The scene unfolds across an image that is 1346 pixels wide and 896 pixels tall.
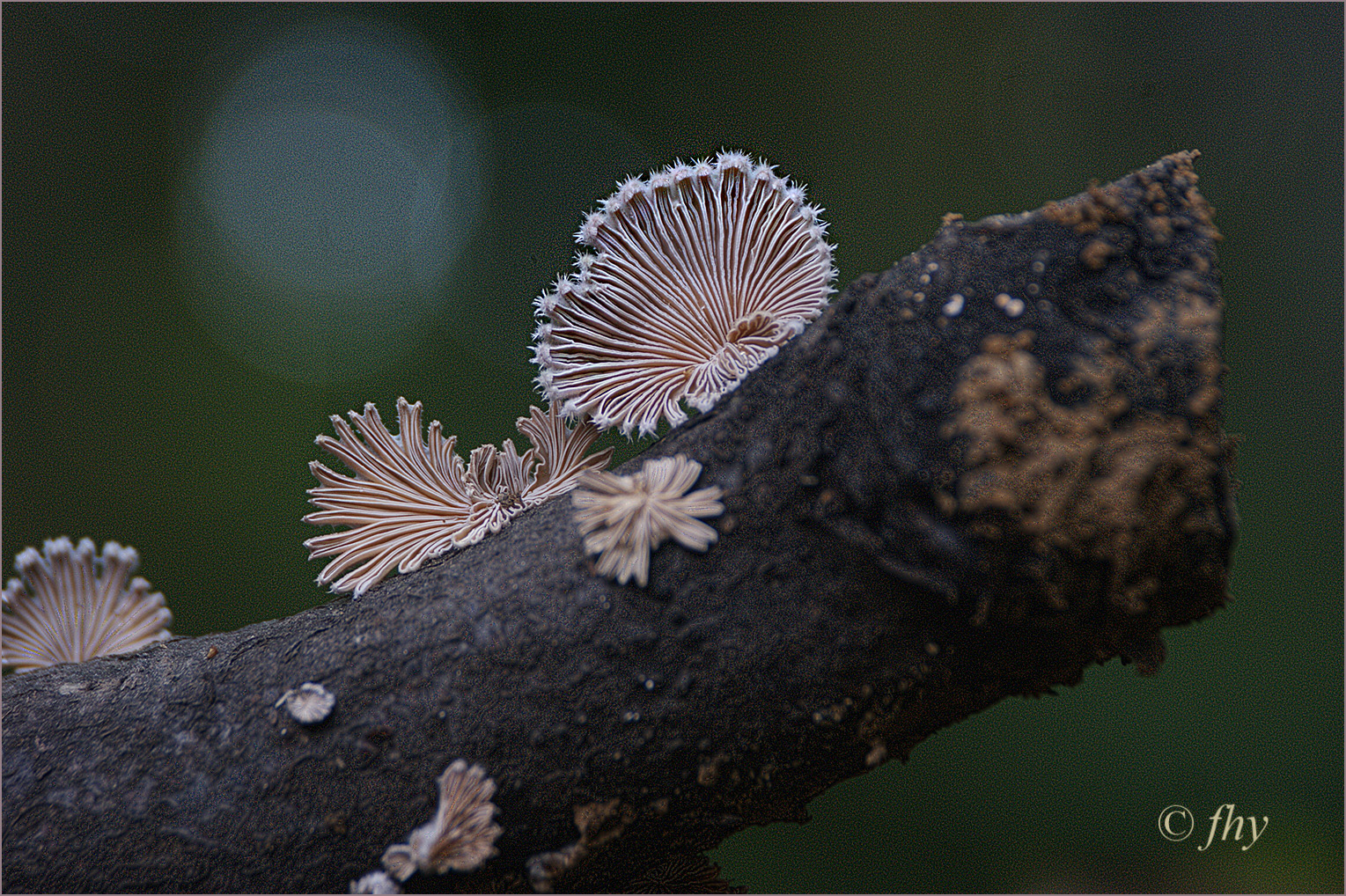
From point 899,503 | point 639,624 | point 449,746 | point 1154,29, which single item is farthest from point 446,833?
point 1154,29

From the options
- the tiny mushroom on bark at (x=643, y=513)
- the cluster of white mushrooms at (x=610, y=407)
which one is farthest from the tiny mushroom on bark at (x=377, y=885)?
the tiny mushroom on bark at (x=643, y=513)

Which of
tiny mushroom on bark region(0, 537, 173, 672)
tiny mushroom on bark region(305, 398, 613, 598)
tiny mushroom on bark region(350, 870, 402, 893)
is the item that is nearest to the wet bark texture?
tiny mushroom on bark region(350, 870, 402, 893)

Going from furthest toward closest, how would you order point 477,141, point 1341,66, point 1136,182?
point 477,141
point 1341,66
point 1136,182

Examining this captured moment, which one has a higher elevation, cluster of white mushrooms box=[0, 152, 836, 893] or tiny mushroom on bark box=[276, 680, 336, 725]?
cluster of white mushrooms box=[0, 152, 836, 893]

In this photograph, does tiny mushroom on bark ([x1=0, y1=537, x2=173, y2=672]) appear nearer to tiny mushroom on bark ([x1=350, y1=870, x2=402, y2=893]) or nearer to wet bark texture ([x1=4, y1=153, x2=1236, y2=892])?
wet bark texture ([x1=4, y1=153, x2=1236, y2=892])

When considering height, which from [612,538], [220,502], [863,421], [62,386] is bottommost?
[612,538]

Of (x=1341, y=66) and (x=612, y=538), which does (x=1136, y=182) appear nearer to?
(x=612, y=538)

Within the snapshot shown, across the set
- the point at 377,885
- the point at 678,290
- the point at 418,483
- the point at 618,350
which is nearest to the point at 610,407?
the point at 618,350
